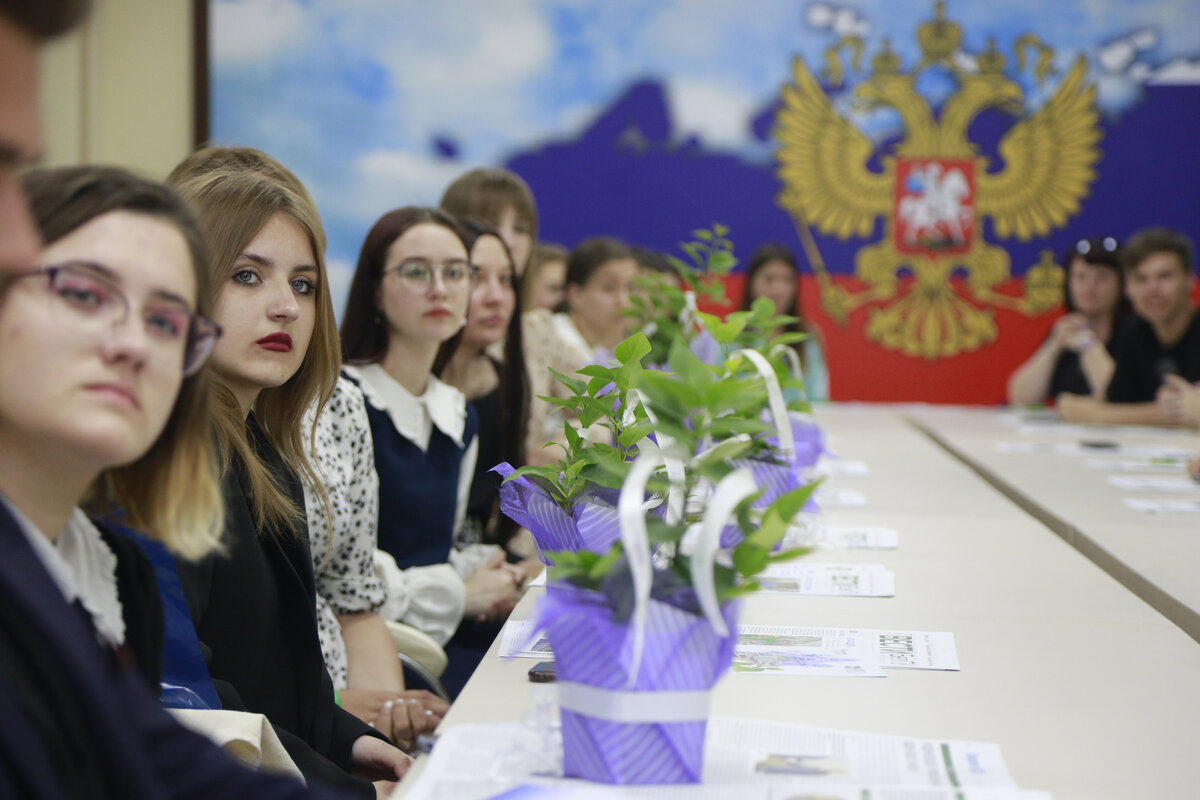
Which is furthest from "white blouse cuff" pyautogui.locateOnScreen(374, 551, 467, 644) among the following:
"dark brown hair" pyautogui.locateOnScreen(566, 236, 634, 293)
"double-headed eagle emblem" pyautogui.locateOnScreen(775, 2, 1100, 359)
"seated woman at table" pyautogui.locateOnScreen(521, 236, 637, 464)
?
"double-headed eagle emblem" pyautogui.locateOnScreen(775, 2, 1100, 359)

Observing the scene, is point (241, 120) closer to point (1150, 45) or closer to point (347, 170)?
point (347, 170)

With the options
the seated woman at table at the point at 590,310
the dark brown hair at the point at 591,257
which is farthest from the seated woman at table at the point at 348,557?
the dark brown hair at the point at 591,257

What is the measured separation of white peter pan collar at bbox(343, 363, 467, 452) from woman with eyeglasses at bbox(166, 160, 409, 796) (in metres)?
0.54

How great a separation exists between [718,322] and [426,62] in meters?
4.74

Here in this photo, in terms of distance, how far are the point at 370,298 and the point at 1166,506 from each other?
1.80m

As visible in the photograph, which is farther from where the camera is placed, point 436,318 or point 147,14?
point 147,14

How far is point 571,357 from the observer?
12.8 ft

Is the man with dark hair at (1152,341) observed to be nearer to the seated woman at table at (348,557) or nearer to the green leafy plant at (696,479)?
the seated woman at table at (348,557)

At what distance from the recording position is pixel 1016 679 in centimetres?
137

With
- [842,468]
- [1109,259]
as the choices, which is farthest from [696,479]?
[1109,259]

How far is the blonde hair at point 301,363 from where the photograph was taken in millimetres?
1649

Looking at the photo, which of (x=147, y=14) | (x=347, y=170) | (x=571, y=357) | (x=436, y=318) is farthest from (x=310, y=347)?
(x=147, y=14)

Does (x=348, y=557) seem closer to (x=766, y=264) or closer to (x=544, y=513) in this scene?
(x=544, y=513)

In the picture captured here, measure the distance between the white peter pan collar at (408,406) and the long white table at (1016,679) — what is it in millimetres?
711
